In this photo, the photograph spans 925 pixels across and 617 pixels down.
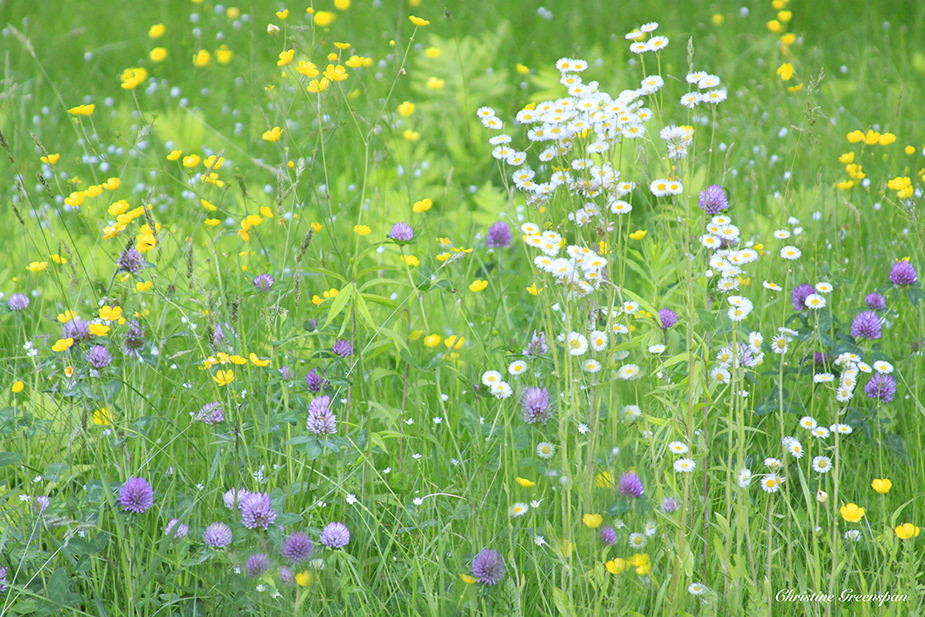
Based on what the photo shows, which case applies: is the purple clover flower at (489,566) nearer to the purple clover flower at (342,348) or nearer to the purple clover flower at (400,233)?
the purple clover flower at (342,348)

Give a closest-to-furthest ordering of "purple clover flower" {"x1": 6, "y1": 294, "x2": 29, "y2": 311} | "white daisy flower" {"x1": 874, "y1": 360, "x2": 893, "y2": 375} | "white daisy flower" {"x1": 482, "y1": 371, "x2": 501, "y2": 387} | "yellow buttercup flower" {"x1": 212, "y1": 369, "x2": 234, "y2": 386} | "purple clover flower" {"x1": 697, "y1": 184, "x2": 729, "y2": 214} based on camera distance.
Answer: "yellow buttercup flower" {"x1": 212, "y1": 369, "x2": 234, "y2": 386}, "white daisy flower" {"x1": 482, "y1": 371, "x2": 501, "y2": 387}, "white daisy flower" {"x1": 874, "y1": 360, "x2": 893, "y2": 375}, "purple clover flower" {"x1": 697, "y1": 184, "x2": 729, "y2": 214}, "purple clover flower" {"x1": 6, "y1": 294, "x2": 29, "y2": 311}

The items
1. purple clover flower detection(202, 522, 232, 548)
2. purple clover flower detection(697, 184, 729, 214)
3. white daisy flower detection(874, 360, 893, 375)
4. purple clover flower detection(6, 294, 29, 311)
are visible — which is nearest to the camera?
purple clover flower detection(202, 522, 232, 548)

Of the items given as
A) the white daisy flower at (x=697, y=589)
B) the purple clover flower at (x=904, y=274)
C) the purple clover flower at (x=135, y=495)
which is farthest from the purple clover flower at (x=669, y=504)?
the purple clover flower at (x=904, y=274)

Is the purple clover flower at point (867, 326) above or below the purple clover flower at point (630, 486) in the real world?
below

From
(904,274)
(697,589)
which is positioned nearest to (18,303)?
(697,589)

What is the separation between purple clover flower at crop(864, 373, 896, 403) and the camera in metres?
1.82

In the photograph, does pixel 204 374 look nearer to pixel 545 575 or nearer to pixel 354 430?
pixel 354 430

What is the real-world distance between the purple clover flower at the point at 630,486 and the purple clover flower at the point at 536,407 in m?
0.28

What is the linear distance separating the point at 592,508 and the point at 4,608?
96 centimetres

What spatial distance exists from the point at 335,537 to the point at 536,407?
17.6 inches

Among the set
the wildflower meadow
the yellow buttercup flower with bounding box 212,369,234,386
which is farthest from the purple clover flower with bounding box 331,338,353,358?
the yellow buttercup flower with bounding box 212,369,234,386

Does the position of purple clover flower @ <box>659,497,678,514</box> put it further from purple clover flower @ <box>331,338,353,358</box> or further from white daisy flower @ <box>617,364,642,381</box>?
purple clover flower @ <box>331,338,353,358</box>

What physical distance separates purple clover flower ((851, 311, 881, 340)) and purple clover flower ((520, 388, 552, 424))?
91cm

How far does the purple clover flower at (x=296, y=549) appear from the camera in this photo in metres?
1.31
